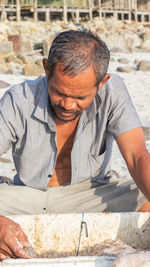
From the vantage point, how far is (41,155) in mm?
2289

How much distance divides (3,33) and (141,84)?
918 cm

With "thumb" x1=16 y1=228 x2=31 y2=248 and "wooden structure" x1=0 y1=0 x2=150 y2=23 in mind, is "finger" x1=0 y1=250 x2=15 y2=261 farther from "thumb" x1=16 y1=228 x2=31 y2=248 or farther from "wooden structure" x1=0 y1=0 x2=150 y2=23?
"wooden structure" x1=0 y1=0 x2=150 y2=23

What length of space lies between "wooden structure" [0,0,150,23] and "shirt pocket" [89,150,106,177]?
74.9 feet

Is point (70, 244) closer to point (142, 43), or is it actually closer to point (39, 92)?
point (39, 92)

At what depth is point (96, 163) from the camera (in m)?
2.42

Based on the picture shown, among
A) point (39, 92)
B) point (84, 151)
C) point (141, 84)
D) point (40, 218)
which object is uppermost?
point (39, 92)

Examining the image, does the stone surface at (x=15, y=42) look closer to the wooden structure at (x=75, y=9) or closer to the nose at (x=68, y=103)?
the nose at (x=68, y=103)

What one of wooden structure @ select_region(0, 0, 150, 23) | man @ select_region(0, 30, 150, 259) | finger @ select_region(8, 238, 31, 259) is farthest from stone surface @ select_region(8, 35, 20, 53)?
wooden structure @ select_region(0, 0, 150, 23)

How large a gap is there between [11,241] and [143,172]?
84cm

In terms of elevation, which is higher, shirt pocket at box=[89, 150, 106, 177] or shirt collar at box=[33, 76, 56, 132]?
shirt collar at box=[33, 76, 56, 132]

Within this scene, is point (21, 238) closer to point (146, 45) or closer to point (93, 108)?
point (93, 108)

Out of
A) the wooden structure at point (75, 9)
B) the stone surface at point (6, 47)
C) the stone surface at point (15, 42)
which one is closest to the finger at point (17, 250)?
the stone surface at point (6, 47)

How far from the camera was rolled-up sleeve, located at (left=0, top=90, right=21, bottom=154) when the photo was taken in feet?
7.05

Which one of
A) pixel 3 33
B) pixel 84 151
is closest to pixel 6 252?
pixel 84 151
